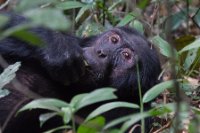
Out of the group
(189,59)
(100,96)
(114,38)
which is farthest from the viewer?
(189,59)

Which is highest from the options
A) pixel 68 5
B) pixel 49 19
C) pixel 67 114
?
pixel 49 19

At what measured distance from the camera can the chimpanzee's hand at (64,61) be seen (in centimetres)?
369

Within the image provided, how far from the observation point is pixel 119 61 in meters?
4.07

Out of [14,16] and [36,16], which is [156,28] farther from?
[36,16]

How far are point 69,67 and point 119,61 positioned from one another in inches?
20.7

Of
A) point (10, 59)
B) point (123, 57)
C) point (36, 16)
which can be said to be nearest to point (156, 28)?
point (123, 57)

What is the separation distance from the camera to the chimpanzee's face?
156 inches

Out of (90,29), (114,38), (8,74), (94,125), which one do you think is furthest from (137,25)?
(94,125)

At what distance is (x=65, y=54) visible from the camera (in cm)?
371

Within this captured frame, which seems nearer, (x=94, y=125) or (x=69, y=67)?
(x=94, y=125)

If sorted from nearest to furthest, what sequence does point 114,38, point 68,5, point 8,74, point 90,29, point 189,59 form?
1. point 8,74
2. point 114,38
3. point 189,59
4. point 68,5
5. point 90,29

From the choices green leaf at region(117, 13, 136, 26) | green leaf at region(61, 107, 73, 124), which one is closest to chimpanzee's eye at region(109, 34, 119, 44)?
green leaf at region(117, 13, 136, 26)

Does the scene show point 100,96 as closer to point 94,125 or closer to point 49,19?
A: point 94,125

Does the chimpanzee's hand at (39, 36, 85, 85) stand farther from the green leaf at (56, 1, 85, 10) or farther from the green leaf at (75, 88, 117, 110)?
the green leaf at (75, 88, 117, 110)
